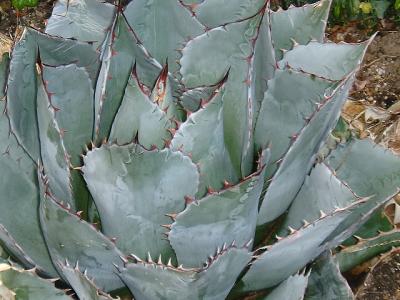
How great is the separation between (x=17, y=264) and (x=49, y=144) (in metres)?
0.22

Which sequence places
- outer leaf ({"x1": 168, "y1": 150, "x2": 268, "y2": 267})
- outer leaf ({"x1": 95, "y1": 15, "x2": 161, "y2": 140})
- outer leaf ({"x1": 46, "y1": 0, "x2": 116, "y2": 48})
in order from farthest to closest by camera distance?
outer leaf ({"x1": 46, "y1": 0, "x2": 116, "y2": 48}) → outer leaf ({"x1": 95, "y1": 15, "x2": 161, "y2": 140}) → outer leaf ({"x1": 168, "y1": 150, "x2": 268, "y2": 267})

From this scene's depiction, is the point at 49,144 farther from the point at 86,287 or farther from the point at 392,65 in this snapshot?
the point at 392,65

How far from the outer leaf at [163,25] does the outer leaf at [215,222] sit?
0.30 meters

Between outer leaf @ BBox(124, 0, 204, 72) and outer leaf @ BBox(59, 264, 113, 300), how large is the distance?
36cm

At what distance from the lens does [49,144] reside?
100 centimetres

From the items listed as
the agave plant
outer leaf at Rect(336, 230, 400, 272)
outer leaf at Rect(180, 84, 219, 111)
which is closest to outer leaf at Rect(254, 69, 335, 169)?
the agave plant

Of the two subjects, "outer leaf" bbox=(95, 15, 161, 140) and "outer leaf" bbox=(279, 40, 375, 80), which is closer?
"outer leaf" bbox=(95, 15, 161, 140)

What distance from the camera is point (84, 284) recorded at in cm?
96

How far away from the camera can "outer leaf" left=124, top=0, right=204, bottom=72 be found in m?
1.11

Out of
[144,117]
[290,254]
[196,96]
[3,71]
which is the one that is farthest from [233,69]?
[3,71]

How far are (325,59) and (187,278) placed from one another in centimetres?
45

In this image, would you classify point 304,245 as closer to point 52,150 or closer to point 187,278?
point 187,278

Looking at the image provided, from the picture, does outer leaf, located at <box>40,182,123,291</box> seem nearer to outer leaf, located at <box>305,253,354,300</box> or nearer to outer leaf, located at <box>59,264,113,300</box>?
outer leaf, located at <box>59,264,113,300</box>

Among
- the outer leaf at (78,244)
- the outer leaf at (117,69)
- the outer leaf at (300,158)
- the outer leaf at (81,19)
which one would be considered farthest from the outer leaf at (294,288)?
the outer leaf at (81,19)
